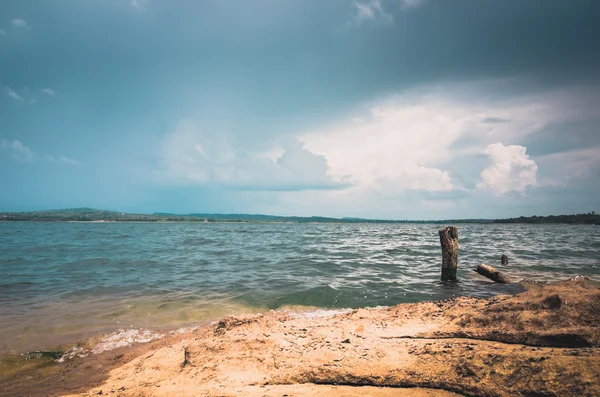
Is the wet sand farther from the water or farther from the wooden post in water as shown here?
the wooden post in water

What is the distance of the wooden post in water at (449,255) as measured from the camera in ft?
45.5

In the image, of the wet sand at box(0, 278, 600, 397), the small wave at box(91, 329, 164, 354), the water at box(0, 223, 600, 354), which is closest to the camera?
the wet sand at box(0, 278, 600, 397)

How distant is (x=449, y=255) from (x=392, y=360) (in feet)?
41.0

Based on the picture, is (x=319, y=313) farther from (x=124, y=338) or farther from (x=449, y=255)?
(x=449, y=255)

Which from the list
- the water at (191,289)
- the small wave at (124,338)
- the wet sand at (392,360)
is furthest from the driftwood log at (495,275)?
the small wave at (124,338)

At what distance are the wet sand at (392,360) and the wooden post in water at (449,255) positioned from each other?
9150mm

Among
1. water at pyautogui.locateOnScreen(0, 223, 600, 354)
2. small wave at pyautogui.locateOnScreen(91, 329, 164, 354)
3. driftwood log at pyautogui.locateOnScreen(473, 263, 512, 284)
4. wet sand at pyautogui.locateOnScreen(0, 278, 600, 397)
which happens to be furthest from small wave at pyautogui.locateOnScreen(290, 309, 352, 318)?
driftwood log at pyautogui.locateOnScreen(473, 263, 512, 284)

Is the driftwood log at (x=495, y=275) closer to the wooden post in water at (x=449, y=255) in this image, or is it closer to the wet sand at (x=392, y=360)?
the wooden post in water at (x=449, y=255)

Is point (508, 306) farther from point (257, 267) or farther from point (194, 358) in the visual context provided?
point (257, 267)

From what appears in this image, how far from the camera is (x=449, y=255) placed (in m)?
14.1

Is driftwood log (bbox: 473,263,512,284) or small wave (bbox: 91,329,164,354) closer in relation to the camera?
small wave (bbox: 91,329,164,354)

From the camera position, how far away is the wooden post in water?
13.9 metres

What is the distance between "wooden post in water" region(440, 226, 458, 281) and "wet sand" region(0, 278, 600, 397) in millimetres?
9150

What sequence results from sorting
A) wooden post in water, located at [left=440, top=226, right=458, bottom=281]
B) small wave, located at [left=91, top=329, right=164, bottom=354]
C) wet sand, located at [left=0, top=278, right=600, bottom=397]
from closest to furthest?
wet sand, located at [left=0, top=278, right=600, bottom=397] < small wave, located at [left=91, top=329, right=164, bottom=354] < wooden post in water, located at [left=440, top=226, right=458, bottom=281]
